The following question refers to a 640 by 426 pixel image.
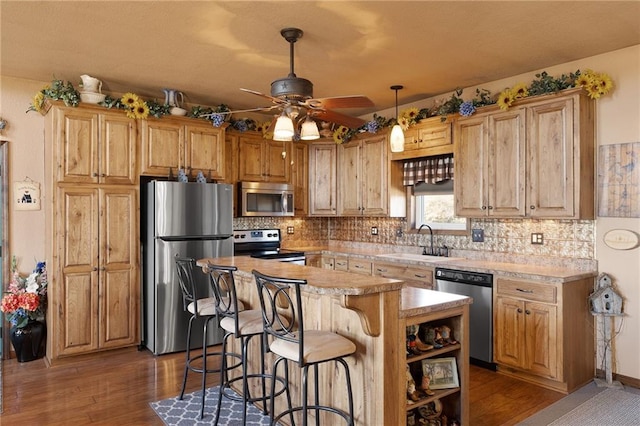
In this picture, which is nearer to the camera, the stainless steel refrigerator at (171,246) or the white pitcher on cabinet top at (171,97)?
the stainless steel refrigerator at (171,246)

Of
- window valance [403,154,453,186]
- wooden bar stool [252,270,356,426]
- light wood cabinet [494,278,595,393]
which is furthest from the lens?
window valance [403,154,453,186]

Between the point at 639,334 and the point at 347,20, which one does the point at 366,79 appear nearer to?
the point at 347,20

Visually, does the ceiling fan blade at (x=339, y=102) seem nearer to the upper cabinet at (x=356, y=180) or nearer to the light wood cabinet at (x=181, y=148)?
the light wood cabinet at (x=181, y=148)

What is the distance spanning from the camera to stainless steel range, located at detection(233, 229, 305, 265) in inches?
205

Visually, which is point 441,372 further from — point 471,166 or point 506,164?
point 471,166

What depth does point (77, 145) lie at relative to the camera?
4.07 metres

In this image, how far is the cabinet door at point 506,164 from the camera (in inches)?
152

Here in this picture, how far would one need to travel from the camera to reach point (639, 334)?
3.46 meters

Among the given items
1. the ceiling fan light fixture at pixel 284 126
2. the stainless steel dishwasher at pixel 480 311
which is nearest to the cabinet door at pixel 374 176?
the stainless steel dishwasher at pixel 480 311

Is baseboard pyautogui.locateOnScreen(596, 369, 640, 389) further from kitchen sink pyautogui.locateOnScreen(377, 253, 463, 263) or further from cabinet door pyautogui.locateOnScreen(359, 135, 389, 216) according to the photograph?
cabinet door pyautogui.locateOnScreen(359, 135, 389, 216)

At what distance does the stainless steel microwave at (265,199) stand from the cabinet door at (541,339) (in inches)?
120

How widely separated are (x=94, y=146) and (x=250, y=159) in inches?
70.2

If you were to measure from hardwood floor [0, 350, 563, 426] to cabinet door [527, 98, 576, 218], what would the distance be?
147 cm

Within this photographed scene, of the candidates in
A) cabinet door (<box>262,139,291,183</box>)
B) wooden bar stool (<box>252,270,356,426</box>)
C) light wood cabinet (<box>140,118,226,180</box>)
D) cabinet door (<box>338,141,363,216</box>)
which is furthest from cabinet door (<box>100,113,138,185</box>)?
wooden bar stool (<box>252,270,356,426</box>)
